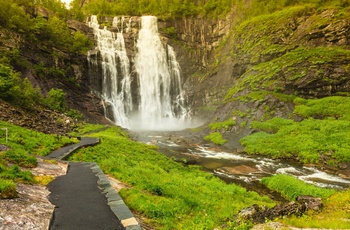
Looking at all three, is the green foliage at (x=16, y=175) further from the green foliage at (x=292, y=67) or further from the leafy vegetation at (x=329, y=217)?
the green foliage at (x=292, y=67)

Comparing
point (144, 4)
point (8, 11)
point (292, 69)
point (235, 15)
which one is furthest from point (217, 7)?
point (8, 11)

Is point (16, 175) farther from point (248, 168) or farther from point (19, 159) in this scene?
point (248, 168)

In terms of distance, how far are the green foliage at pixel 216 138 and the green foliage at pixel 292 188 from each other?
46.7 feet

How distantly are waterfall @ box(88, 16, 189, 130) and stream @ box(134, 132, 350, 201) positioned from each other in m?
23.1

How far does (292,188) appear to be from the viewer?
15.5 meters

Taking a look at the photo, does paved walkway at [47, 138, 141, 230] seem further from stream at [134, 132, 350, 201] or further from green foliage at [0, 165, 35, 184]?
stream at [134, 132, 350, 201]

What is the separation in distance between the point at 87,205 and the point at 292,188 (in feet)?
43.1

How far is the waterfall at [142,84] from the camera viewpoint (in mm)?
51344

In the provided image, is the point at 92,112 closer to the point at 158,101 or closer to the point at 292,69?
the point at 158,101

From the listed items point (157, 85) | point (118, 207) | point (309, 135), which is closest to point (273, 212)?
point (118, 207)

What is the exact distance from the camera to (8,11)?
41.0 m

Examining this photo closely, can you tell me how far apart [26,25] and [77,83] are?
1274 cm

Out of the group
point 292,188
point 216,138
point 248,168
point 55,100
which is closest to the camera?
point 292,188

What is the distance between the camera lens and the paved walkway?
584cm
